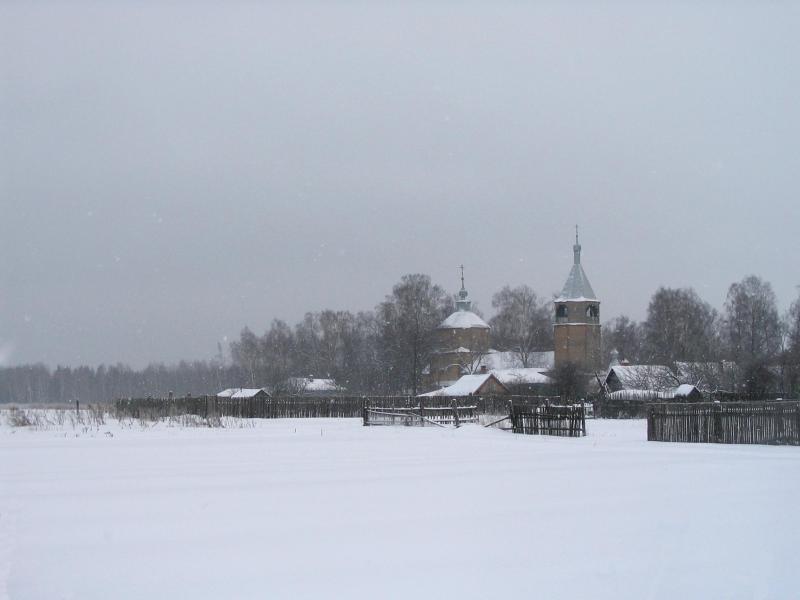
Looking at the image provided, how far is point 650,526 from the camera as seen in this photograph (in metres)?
9.85

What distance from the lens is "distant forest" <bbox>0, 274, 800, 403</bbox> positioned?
263 feet

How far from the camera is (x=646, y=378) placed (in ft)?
215

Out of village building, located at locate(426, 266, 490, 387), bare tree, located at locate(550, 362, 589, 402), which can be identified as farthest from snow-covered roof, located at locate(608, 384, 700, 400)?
village building, located at locate(426, 266, 490, 387)

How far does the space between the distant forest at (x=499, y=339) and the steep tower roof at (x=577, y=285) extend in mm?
7265

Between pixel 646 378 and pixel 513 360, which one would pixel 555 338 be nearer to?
pixel 513 360

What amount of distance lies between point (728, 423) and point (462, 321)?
78404 mm

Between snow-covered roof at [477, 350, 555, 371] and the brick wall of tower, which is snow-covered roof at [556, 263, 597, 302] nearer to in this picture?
the brick wall of tower

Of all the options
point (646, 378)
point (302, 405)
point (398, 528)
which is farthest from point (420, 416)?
point (646, 378)

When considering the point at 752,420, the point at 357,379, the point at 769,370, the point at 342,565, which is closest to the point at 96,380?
the point at 357,379

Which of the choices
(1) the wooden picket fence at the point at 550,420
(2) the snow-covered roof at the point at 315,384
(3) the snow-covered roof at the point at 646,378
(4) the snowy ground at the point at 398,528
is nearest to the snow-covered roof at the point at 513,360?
(2) the snow-covered roof at the point at 315,384

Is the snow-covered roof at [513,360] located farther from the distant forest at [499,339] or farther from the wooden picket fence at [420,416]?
the wooden picket fence at [420,416]

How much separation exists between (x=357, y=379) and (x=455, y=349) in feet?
38.9

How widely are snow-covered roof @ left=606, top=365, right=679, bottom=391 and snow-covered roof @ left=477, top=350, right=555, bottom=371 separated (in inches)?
1379

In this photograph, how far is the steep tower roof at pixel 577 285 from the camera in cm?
9988
